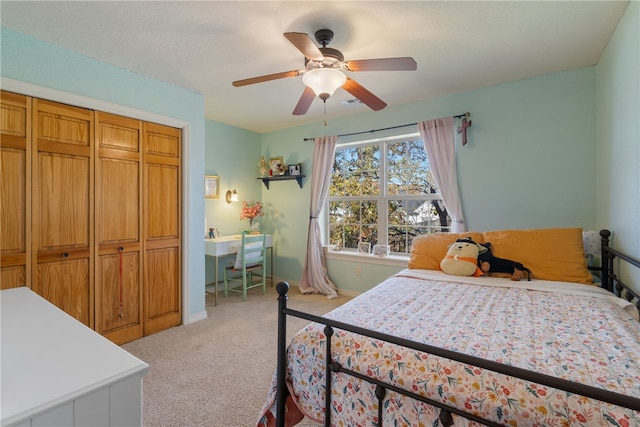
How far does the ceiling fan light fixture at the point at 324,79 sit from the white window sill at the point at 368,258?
222 centimetres

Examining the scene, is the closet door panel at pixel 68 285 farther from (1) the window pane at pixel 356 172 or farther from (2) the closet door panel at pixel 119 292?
(1) the window pane at pixel 356 172

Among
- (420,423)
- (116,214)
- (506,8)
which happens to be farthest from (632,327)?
(116,214)

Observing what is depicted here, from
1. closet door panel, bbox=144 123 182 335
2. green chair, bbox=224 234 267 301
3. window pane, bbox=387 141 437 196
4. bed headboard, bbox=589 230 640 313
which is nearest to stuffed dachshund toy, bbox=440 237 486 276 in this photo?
bed headboard, bbox=589 230 640 313

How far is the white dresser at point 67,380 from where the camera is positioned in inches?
26.4

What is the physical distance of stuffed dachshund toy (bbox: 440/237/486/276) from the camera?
2.29 m

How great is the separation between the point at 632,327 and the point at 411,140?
8.69 feet

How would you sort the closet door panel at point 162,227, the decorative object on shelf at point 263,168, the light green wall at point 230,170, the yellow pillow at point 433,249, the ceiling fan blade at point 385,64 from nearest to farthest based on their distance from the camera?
the ceiling fan blade at point 385,64 < the yellow pillow at point 433,249 < the closet door panel at point 162,227 < the light green wall at point 230,170 < the decorative object on shelf at point 263,168

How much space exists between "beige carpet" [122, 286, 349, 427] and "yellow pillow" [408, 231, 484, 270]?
1.28 meters

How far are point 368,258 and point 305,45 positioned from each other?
2.67 m

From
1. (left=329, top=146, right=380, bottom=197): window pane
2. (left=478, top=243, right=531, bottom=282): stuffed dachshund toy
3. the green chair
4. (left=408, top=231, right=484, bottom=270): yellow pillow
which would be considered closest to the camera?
(left=478, top=243, right=531, bottom=282): stuffed dachshund toy

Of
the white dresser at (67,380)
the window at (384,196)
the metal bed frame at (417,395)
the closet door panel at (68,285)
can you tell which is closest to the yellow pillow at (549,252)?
the metal bed frame at (417,395)

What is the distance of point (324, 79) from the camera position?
6.13 ft

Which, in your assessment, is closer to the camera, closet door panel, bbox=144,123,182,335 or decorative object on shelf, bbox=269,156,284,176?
closet door panel, bbox=144,123,182,335

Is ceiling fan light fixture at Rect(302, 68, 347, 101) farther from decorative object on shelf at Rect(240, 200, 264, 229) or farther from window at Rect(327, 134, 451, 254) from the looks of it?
decorative object on shelf at Rect(240, 200, 264, 229)
